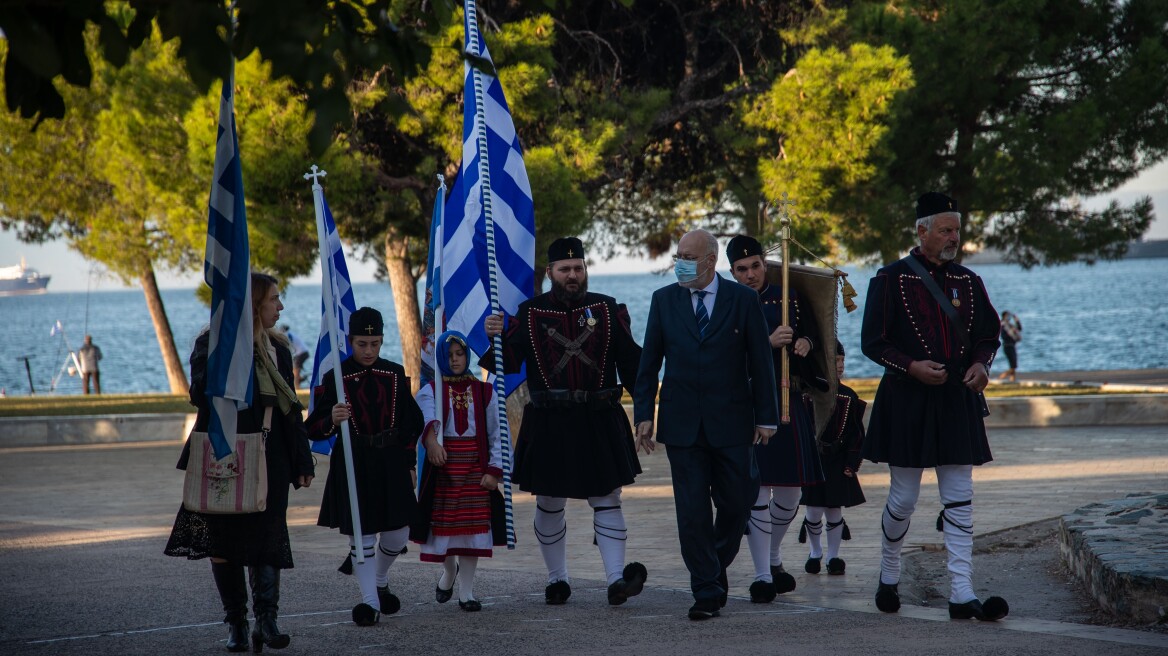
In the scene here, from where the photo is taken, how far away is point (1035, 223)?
2194 cm

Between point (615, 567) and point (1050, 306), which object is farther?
point (1050, 306)

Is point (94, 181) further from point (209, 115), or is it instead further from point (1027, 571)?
point (1027, 571)

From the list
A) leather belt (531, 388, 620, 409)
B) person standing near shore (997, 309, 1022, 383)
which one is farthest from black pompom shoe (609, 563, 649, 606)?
person standing near shore (997, 309, 1022, 383)

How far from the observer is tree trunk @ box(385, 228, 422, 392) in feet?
67.8

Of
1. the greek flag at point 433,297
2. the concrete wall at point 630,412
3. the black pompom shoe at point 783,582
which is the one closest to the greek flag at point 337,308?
the greek flag at point 433,297

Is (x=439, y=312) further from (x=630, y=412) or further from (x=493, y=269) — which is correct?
(x=630, y=412)

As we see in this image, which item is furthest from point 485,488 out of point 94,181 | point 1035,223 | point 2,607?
point 94,181

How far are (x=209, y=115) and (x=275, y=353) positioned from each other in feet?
35.1

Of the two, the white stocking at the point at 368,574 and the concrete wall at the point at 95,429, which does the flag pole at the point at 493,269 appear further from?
the concrete wall at the point at 95,429

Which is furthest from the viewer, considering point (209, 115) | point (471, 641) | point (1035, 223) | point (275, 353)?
point (1035, 223)

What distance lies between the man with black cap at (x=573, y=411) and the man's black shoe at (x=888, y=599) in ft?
4.12

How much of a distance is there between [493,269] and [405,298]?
1318cm

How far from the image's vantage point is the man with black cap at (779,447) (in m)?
7.45

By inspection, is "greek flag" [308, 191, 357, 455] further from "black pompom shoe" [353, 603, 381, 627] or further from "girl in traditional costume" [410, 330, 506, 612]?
"black pompom shoe" [353, 603, 381, 627]
